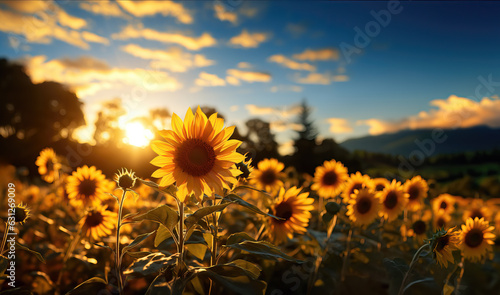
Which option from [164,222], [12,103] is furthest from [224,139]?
[12,103]

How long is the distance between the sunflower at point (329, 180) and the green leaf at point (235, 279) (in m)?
2.82

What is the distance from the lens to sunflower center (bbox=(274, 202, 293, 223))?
97.9 inches

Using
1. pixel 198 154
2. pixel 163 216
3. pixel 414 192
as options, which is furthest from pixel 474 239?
pixel 163 216

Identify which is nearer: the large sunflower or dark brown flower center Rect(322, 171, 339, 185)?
the large sunflower

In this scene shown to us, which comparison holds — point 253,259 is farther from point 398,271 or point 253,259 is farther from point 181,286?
point 181,286

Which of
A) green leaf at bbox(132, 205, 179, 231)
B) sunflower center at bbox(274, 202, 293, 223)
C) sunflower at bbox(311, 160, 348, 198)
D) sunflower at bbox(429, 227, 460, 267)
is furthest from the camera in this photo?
sunflower at bbox(311, 160, 348, 198)

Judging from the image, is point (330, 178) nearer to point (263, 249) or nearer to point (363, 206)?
point (363, 206)

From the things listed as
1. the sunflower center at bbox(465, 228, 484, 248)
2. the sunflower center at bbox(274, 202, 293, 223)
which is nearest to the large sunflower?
the sunflower center at bbox(274, 202, 293, 223)

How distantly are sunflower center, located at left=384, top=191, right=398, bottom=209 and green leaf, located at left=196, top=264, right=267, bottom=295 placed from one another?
7.91 ft

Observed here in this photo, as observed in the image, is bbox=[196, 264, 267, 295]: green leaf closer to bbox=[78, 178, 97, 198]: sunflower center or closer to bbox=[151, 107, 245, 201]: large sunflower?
bbox=[151, 107, 245, 201]: large sunflower

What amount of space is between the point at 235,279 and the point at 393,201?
257cm

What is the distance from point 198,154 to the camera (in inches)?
65.7

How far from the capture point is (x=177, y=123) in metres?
1.63

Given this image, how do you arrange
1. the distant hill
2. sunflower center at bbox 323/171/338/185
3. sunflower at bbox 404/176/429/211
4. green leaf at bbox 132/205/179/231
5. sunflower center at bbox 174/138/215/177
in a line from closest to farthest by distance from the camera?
green leaf at bbox 132/205/179/231, sunflower center at bbox 174/138/215/177, sunflower at bbox 404/176/429/211, sunflower center at bbox 323/171/338/185, the distant hill
